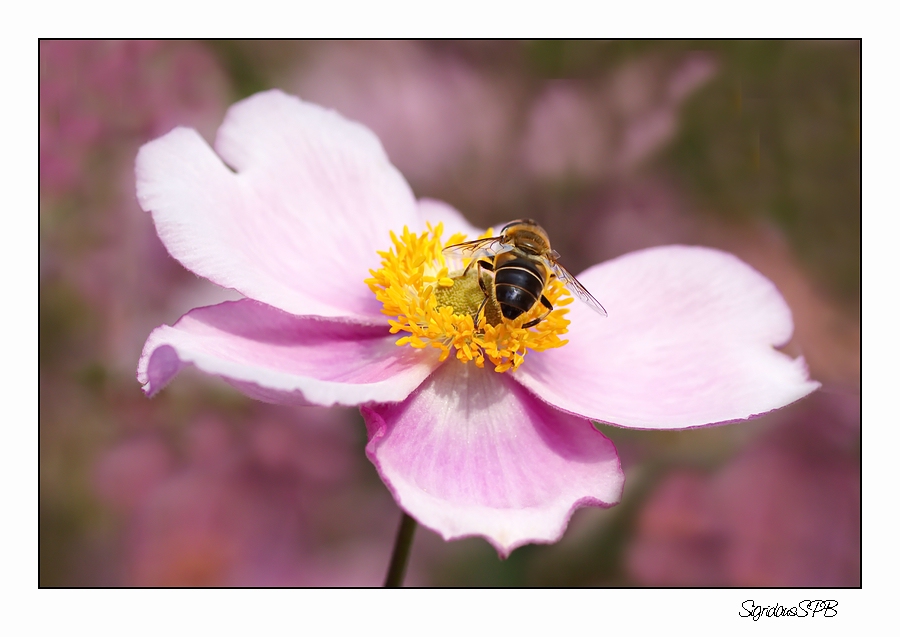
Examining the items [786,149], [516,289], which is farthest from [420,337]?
[786,149]

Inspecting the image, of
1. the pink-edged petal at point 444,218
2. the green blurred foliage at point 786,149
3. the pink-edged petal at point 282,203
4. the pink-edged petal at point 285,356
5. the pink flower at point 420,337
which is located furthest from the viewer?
the green blurred foliage at point 786,149

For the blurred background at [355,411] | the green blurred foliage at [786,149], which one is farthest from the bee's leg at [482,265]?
the green blurred foliage at [786,149]

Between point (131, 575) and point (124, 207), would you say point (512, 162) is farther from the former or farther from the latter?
point (131, 575)

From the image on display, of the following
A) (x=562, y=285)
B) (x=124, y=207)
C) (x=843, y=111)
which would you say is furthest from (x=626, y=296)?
(x=124, y=207)

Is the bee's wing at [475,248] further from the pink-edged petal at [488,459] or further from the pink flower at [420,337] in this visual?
the pink-edged petal at [488,459]

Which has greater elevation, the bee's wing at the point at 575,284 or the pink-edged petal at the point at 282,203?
the pink-edged petal at the point at 282,203

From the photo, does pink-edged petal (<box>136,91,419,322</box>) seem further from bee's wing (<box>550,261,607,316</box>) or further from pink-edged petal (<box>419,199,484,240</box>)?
Answer: bee's wing (<box>550,261,607,316</box>)
